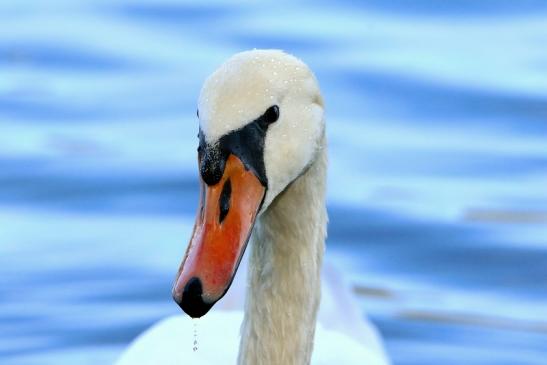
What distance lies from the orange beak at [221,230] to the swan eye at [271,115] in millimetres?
118

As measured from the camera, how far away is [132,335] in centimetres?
648

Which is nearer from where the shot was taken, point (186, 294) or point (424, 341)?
point (186, 294)

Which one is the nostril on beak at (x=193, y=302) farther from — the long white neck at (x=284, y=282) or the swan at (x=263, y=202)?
the long white neck at (x=284, y=282)

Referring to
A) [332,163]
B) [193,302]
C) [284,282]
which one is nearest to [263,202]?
[193,302]

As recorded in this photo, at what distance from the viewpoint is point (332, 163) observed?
7.66 metres

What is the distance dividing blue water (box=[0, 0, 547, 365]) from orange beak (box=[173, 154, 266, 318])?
2.62 metres

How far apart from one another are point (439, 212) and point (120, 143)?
5.20ft

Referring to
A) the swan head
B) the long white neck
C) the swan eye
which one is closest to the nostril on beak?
the swan head

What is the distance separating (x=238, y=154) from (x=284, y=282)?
66 cm

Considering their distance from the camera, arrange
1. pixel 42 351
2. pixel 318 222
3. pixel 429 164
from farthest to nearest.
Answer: pixel 429 164 → pixel 42 351 → pixel 318 222

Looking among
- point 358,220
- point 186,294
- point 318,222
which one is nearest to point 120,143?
point 358,220

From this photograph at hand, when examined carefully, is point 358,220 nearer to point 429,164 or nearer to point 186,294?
point 429,164

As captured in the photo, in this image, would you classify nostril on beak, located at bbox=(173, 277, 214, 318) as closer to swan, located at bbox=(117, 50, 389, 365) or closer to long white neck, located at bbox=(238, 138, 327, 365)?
swan, located at bbox=(117, 50, 389, 365)

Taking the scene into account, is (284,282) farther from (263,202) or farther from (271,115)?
(271,115)
